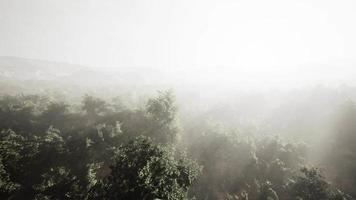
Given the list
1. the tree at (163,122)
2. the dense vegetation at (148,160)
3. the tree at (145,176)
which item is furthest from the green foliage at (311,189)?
the tree at (163,122)

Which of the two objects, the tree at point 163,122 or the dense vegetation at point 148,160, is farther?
the tree at point 163,122

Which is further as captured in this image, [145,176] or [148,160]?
[148,160]

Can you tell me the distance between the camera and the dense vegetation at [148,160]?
87.6 feet

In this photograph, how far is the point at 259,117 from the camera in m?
103

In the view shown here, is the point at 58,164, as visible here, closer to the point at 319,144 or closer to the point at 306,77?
the point at 319,144

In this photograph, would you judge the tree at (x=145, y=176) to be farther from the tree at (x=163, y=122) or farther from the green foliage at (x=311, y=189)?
the tree at (x=163, y=122)

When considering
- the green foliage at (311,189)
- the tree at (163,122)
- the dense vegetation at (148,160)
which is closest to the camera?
the dense vegetation at (148,160)

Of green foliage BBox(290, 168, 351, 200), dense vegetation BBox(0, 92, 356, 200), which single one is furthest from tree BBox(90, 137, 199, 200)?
A: green foliage BBox(290, 168, 351, 200)

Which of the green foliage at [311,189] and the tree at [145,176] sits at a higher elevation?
the tree at [145,176]

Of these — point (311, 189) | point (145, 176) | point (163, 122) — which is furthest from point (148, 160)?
point (163, 122)

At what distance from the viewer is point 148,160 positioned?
2505cm

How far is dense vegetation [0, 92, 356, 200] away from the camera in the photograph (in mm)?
26688

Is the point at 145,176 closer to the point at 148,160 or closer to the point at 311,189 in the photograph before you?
the point at 148,160

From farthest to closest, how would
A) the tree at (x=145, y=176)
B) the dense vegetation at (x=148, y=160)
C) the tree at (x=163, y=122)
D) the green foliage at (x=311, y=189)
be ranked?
the tree at (x=163, y=122) → the green foliage at (x=311, y=189) → the dense vegetation at (x=148, y=160) → the tree at (x=145, y=176)
